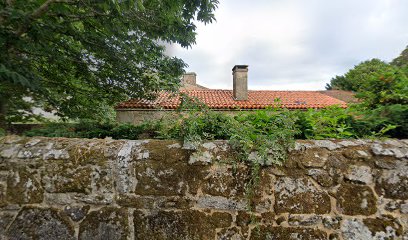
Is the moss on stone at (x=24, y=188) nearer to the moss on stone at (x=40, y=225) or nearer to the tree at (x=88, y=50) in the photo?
the moss on stone at (x=40, y=225)

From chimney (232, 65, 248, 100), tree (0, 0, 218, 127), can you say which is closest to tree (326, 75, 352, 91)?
chimney (232, 65, 248, 100)

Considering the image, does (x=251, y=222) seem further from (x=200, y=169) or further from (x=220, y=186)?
(x=200, y=169)

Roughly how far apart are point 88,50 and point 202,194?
3770mm

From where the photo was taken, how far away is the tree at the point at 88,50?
321 cm

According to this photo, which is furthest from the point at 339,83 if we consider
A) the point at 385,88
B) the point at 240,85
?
the point at 385,88

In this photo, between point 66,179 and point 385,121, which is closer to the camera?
point 66,179

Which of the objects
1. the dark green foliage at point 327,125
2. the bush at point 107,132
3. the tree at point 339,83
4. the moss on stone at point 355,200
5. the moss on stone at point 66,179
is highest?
the tree at point 339,83

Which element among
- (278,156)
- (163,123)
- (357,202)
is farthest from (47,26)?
(357,202)

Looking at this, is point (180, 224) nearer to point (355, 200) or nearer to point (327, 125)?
point (355, 200)

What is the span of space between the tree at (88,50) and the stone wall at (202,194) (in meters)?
1.52

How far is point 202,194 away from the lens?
1786 millimetres

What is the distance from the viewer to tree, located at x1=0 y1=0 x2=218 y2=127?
3215mm

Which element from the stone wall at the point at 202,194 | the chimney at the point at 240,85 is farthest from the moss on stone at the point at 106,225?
the chimney at the point at 240,85

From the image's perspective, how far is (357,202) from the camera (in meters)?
1.74
